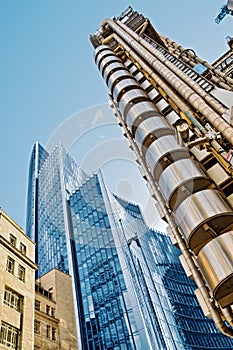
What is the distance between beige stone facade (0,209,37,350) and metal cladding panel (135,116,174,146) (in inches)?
912

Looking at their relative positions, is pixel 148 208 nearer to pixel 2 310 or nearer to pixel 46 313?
pixel 2 310

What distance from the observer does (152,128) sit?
13766 millimetres

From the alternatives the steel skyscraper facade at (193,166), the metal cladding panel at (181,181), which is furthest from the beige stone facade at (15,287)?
the metal cladding panel at (181,181)

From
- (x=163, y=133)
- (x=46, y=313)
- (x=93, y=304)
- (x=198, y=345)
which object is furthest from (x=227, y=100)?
(x=198, y=345)

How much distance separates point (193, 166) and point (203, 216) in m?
2.55

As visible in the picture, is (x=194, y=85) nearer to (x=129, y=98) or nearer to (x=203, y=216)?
(x=129, y=98)

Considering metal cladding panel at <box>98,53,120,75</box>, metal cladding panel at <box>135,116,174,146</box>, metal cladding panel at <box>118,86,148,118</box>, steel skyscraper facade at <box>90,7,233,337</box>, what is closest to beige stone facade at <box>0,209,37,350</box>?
steel skyscraper facade at <box>90,7,233,337</box>

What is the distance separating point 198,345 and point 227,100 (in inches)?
3690

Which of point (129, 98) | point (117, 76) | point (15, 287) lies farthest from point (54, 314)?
point (129, 98)

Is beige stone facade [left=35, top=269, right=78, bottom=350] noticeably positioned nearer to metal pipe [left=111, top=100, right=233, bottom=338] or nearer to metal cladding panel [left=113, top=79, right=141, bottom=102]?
metal pipe [left=111, top=100, right=233, bottom=338]

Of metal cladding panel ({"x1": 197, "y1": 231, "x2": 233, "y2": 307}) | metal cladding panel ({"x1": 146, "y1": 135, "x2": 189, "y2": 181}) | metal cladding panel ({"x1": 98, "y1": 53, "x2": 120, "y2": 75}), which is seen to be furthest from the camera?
metal cladding panel ({"x1": 98, "y1": 53, "x2": 120, "y2": 75})

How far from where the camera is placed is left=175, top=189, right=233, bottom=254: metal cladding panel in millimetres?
9633

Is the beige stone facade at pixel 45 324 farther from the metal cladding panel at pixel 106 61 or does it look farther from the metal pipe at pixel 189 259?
the metal cladding panel at pixel 106 61

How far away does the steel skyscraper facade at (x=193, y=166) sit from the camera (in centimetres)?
941
